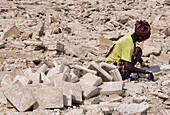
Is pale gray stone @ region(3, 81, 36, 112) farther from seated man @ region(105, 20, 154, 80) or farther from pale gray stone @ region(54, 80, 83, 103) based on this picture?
seated man @ region(105, 20, 154, 80)

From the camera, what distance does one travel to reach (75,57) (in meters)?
7.93

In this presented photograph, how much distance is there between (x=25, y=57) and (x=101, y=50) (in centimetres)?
190

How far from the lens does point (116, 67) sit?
558 cm

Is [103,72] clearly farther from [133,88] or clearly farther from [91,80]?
[133,88]

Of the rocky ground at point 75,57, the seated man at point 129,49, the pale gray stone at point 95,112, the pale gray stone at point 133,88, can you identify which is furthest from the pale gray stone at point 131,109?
the seated man at point 129,49

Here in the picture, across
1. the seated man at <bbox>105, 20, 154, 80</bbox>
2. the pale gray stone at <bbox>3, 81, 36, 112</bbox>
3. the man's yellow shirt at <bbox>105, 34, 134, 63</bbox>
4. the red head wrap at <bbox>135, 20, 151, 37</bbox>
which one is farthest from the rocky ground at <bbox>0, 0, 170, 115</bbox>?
the red head wrap at <bbox>135, 20, 151, 37</bbox>

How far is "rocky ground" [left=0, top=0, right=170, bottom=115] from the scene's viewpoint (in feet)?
14.3

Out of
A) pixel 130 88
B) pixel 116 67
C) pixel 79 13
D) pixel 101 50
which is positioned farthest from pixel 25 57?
pixel 79 13

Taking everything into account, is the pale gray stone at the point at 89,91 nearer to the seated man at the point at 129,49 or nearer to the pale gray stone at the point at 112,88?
the pale gray stone at the point at 112,88

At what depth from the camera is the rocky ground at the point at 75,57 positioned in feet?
14.3

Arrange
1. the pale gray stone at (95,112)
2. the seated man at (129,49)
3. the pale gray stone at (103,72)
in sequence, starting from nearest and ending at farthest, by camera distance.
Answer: the pale gray stone at (95,112)
the pale gray stone at (103,72)
the seated man at (129,49)

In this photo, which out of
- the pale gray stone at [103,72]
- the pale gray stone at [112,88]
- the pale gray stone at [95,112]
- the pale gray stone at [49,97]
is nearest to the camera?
the pale gray stone at [95,112]

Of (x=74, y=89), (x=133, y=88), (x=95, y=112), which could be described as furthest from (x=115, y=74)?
(x=95, y=112)

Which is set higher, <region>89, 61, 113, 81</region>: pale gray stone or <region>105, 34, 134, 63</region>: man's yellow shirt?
<region>105, 34, 134, 63</region>: man's yellow shirt
